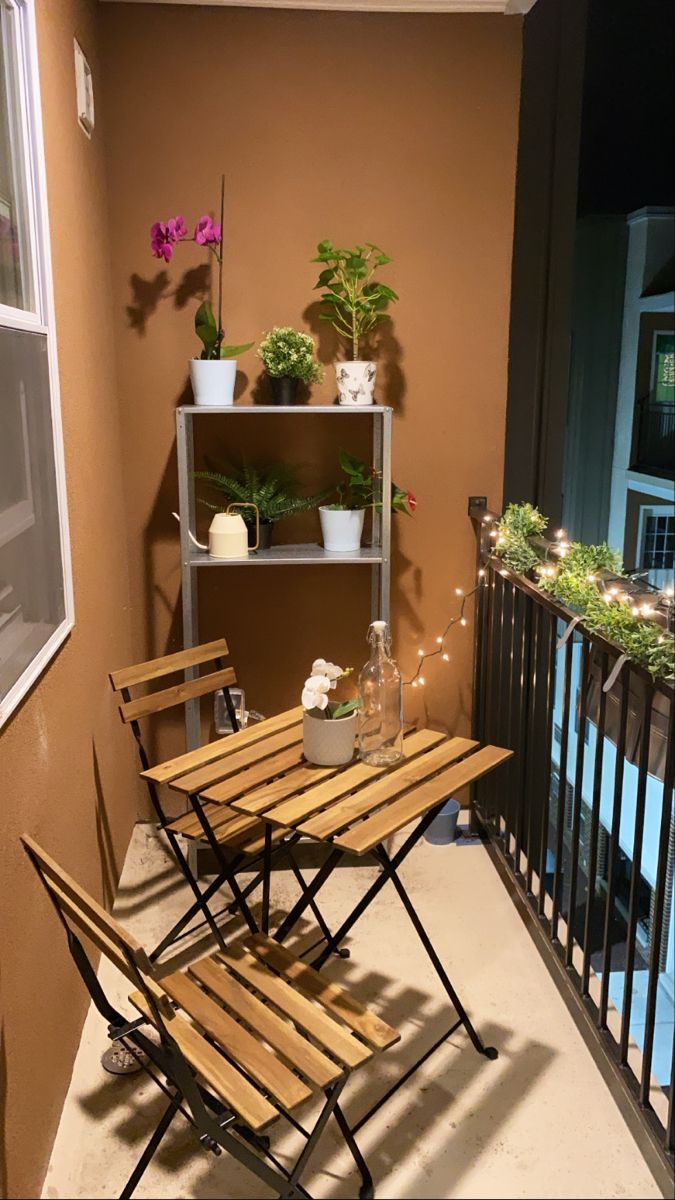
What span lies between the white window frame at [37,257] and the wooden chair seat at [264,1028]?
0.62 metres

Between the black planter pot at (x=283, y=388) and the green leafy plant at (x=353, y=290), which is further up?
the green leafy plant at (x=353, y=290)

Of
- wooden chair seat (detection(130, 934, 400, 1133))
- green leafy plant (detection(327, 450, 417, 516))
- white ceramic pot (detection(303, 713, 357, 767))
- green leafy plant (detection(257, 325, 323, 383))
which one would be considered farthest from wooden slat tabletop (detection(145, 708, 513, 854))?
green leafy plant (detection(257, 325, 323, 383))

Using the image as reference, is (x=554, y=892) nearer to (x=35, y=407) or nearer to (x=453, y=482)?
(x=453, y=482)

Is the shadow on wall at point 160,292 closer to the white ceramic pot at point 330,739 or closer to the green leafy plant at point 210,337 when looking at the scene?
the green leafy plant at point 210,337

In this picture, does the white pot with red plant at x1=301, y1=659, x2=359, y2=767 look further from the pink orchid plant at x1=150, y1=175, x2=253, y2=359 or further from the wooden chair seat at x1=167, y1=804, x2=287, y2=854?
the pink orchid plant at x1=150, y1=175, x2=253, y2=359

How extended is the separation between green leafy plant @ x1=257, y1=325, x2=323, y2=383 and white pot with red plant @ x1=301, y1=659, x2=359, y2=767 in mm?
1141

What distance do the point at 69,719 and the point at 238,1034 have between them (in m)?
0.83

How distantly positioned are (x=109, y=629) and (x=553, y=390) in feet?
5.08

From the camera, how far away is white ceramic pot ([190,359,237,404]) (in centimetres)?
261

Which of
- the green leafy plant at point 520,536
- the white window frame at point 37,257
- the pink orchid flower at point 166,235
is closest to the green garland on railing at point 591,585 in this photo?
the green leafy plant at point 520,536

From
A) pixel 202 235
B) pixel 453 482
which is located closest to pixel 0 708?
pixel 202 235

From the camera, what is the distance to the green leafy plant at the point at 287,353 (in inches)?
104

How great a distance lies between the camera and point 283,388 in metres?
2.69

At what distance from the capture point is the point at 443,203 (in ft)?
9.09
